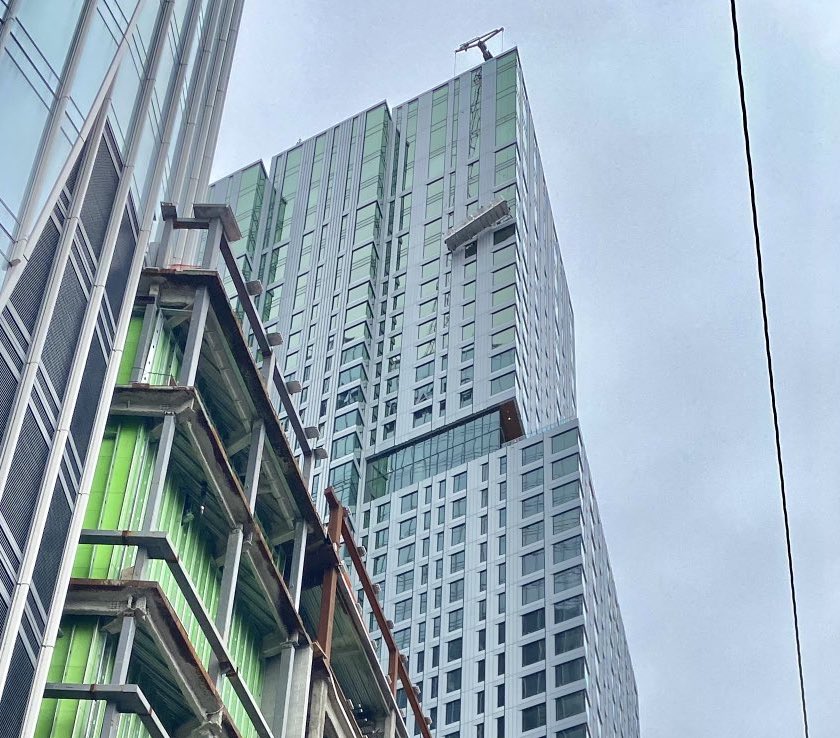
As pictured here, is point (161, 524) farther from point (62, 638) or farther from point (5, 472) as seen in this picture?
point (5, 472)

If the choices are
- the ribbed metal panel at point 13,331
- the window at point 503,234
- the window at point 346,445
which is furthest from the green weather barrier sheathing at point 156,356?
the window at point 503,234

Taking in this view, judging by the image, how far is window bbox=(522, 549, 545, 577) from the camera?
128 metres

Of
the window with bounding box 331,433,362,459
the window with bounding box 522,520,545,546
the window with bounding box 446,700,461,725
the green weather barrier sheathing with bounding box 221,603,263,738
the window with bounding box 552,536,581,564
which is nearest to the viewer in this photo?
the green weather barrier sheathing with bounding box 221,603,263,738

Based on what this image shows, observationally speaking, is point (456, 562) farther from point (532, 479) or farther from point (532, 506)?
point (532, 479)

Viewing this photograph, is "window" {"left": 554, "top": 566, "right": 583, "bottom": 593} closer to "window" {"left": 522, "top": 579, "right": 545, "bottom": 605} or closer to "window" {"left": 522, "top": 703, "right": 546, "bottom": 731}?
"window" {"left": 522, "top": 579, "right": 545, "bottom": 605}

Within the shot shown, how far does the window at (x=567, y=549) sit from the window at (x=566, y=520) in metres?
1.31

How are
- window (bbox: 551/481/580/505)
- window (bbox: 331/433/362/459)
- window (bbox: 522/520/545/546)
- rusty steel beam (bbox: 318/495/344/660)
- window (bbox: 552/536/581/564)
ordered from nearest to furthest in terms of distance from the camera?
rusty steel beam (bbox: 318/495/344/660) → window (bbox: 552/536/581/564) → window (bbox: 522/520/545/546) → window (bbox: 551/481/580/505) → window (bbox: 331/433/362/459)

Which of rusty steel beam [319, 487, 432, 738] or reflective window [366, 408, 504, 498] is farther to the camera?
reflective window [366, 408, 504, 498]

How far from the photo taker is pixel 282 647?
47.4 metres

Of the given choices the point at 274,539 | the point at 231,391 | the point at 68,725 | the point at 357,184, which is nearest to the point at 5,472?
the point at 68,725

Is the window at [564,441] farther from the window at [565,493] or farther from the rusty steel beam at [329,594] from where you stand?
the rusty steel beam at [329,594]

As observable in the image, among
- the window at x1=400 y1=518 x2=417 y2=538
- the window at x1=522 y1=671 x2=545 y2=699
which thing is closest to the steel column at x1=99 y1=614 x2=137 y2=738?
the window at x1=522 y1=671 x2=545 y2=699

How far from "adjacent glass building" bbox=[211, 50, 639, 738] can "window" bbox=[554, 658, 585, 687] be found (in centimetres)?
13

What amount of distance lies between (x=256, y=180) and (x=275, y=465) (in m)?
141
